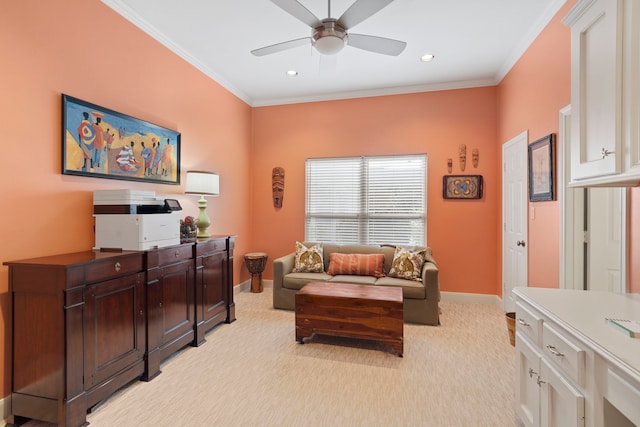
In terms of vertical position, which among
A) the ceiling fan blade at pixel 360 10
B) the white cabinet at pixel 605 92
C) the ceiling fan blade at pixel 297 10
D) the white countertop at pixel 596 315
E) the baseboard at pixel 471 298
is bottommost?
the baseboard at pixel 471 298

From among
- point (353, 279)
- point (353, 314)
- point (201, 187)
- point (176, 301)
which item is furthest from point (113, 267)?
point (353, 279)

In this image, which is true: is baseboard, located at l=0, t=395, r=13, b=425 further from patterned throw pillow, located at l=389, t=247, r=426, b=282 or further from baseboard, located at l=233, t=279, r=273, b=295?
patterned throw pillow, located at l=389, t=247, r=426, b=282

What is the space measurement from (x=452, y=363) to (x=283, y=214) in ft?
11.0

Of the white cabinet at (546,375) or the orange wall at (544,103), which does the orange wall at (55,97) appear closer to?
the white cabinet at (546,375)

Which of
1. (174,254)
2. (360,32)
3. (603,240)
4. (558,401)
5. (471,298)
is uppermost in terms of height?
(360,32)

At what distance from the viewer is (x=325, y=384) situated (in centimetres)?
242

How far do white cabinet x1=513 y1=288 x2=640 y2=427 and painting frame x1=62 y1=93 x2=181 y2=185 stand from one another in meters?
3.26

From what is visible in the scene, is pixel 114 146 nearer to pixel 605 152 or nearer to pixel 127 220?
pixel 127 220

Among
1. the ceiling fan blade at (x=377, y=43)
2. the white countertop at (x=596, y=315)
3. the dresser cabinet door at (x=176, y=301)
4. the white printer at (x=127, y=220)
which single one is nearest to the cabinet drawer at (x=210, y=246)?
the dresser cabinet door at (x=176, y=301)

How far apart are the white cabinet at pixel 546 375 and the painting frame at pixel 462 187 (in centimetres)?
290

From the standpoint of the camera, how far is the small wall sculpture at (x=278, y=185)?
522 cm

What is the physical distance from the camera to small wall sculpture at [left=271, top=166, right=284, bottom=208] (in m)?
5.22

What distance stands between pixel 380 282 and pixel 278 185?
237 centimetres

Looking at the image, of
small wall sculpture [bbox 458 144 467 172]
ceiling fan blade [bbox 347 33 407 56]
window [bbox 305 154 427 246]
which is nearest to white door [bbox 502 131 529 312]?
small wall sculpture [bbox 458 144 467 172]
